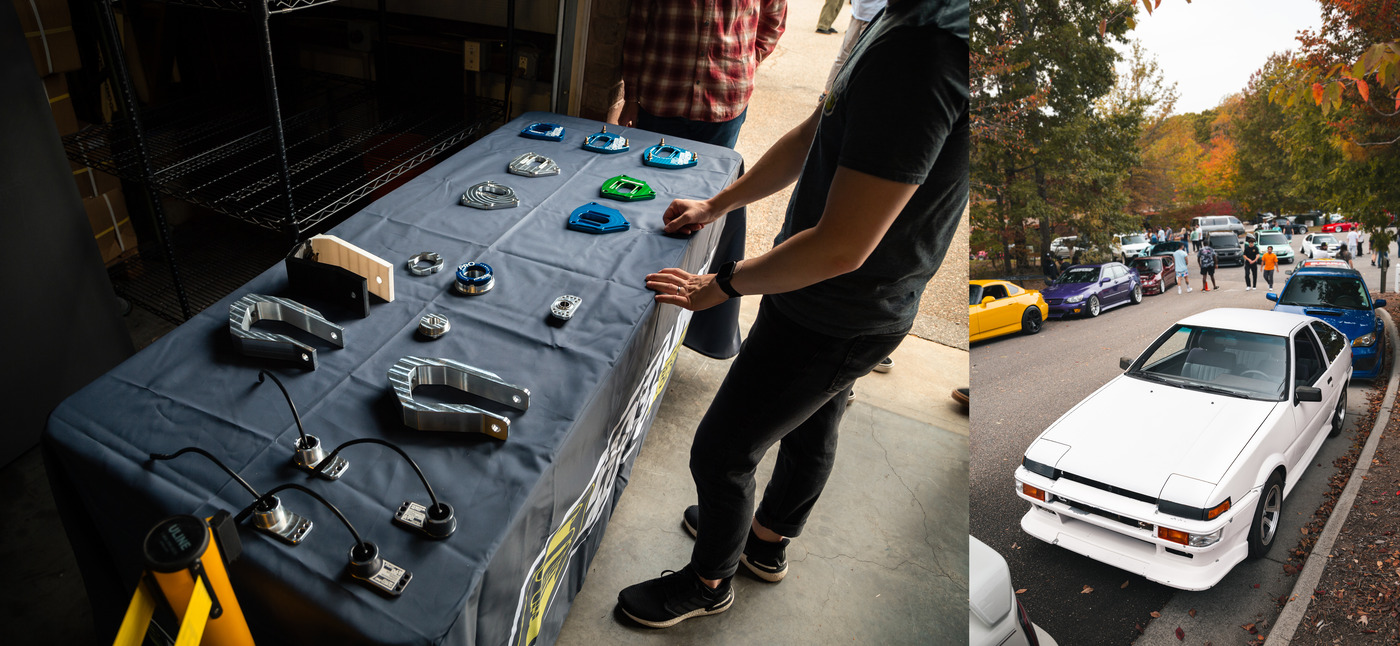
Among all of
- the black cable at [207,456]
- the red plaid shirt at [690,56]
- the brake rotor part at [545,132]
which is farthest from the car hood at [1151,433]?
the red plaid shirt at [690,56]

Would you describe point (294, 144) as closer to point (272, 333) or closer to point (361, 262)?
point (361, 262)

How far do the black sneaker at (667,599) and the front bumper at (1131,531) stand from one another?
49.3 inches

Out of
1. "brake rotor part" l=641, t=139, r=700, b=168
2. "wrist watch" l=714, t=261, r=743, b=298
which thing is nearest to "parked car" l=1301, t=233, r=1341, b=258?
"wrist watch" l=714, t=261, r=743, b=298

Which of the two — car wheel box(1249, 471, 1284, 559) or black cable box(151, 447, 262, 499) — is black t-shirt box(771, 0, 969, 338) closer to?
car wheel box(1249, 471, 1284, 559)

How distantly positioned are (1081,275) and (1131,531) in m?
0.20

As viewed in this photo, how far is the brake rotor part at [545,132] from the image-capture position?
7.57 feet

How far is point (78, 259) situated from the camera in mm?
1974

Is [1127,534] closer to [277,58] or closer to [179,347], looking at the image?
[179,347]

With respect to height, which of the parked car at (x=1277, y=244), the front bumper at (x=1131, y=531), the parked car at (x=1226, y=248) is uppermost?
the parked car at (x=1277, y=244)

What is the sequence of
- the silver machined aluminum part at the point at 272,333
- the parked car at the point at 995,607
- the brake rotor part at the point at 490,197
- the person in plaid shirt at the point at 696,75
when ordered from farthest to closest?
the person in plaid shirt at the point at 696,75 < the brake rotor part at the point at 490,197 < the silver machined aluminum part at the point at 272,333 < the parked car at the point at 995,607

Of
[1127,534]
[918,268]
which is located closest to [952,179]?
[918,268]

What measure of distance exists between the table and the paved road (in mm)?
635

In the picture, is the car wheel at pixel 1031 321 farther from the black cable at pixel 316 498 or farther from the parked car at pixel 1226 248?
the black cable at pixel 316 498

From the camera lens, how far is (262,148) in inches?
116
